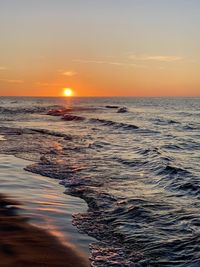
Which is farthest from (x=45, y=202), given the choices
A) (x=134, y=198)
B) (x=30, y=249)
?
(x=30, y=249)

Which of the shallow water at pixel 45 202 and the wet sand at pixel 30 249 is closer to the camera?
the wet sand at pixel 30 249

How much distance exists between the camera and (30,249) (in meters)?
6.63

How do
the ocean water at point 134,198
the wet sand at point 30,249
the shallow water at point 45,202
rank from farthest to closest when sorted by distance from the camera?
the shallow water at point 45,202
the ocean water at point 134,198
the wet sand at point 30,249

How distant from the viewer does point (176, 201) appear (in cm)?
1037

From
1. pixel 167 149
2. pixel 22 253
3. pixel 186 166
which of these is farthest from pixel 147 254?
pixel 167 149

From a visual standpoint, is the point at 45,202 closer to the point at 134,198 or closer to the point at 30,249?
the point at 134,198

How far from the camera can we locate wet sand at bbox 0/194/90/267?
6119mm

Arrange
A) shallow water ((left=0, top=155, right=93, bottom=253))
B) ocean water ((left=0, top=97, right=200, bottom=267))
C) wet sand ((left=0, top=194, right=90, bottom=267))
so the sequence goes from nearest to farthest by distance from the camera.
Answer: wet sand ((left=0, top=194, right=90, bottom=267)) → ocean water ((left=0, top=97, right=200, bottom=267)) → shallow water ((left=0, top=155, right=93, bottom=253))

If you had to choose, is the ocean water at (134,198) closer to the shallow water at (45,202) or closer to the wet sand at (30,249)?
the shallow water at (45,202)

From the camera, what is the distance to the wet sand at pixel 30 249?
6119 mm

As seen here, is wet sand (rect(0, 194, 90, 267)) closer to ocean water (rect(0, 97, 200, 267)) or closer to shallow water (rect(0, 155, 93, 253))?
shallow water (rect(0, 155, 93, 253))

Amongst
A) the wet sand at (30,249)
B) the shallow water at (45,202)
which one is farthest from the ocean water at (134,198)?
the wet sand at (30,249)

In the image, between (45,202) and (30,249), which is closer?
(30,249)

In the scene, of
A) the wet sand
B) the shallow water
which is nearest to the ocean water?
the shallow water
